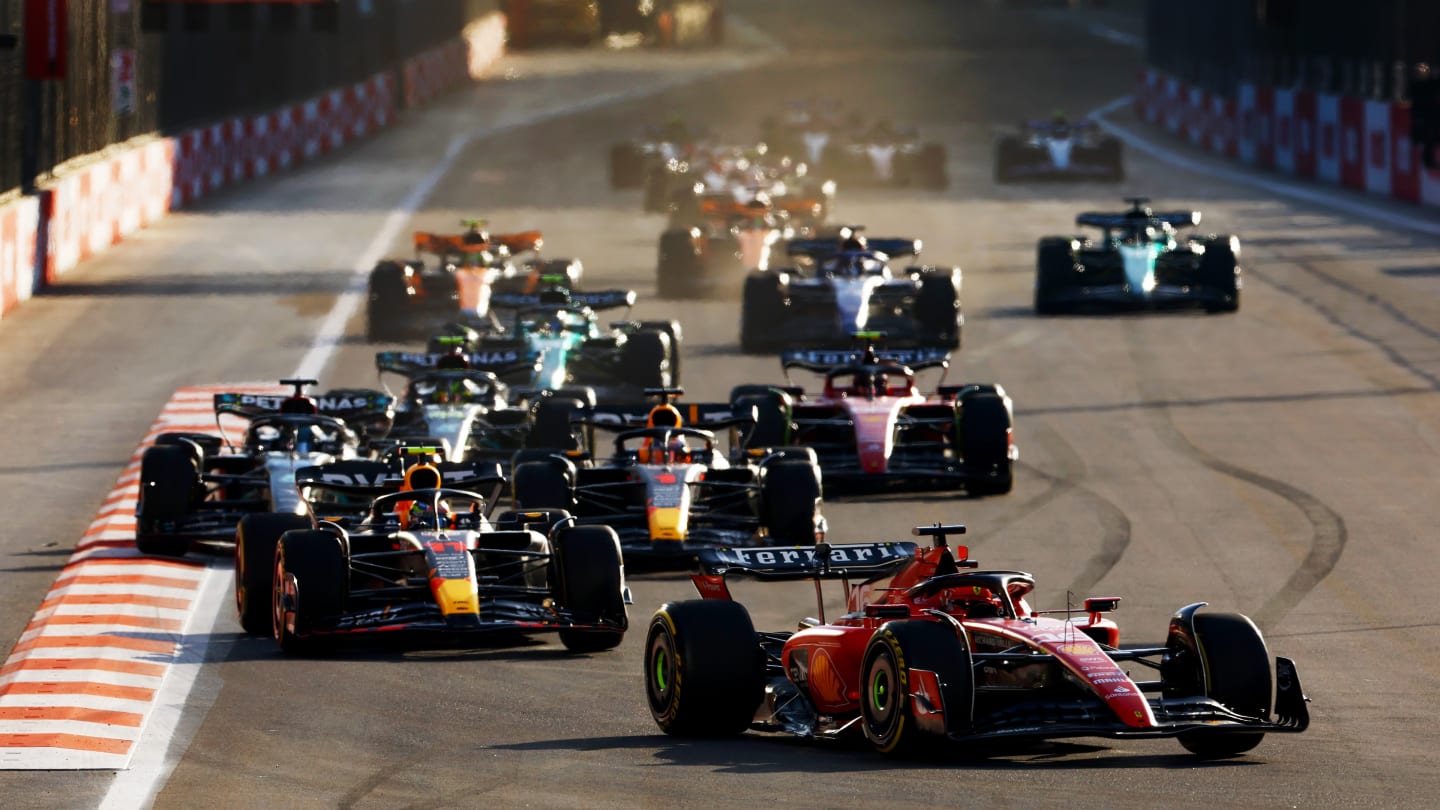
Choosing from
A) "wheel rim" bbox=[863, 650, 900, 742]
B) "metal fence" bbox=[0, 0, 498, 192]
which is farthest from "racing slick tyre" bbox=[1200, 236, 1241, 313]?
"wheel rim" bbox=[863, 650, 900, 742]

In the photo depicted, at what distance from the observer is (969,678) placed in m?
11.3

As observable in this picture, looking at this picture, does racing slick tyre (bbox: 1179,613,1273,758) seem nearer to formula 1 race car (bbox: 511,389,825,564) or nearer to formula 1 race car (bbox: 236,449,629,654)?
formula 1 race car (bbox: 236,449,629,654)

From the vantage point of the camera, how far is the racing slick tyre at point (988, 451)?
2044 cm

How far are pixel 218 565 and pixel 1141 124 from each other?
49607 millimetres

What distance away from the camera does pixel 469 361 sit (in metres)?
23.0

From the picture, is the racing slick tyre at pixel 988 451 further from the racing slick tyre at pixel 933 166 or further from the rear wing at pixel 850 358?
the racing slick tyre at pixel 933 166

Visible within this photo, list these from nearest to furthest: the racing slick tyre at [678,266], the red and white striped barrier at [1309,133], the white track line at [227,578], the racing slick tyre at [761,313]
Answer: the white track line at [227,578] < the racing slick tyre at [761,313] < the racing slick tyre at [678,266] < the red and white striped barrier at [1309,133]

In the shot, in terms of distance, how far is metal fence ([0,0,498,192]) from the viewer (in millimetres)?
34094

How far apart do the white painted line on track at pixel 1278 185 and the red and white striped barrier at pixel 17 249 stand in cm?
2031

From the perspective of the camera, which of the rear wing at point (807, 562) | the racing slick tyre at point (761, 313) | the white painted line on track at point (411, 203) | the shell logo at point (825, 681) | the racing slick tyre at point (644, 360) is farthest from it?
the white painted line on track at point (411, 203)

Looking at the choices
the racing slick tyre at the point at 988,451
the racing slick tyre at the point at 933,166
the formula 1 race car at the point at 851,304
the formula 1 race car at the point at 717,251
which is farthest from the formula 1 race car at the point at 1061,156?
the racing slick tyre at the point at 988,451

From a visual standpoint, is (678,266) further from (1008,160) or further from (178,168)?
(1008,160)

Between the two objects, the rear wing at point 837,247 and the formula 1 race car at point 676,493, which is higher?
the rear wing at point 837,247

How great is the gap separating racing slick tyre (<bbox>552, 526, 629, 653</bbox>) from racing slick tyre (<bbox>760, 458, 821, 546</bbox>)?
2754 millimetres
